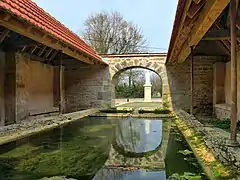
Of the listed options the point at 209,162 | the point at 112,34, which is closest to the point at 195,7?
the point at 209,162

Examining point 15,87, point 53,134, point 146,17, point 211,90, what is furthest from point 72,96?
point 146,17

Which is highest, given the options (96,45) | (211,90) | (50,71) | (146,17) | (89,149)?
(146,17)

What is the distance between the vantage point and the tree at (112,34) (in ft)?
63.4

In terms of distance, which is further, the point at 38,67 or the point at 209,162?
the point at 38,67

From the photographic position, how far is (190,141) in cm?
390

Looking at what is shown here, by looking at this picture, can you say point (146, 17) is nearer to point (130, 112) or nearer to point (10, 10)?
point (130, 112)

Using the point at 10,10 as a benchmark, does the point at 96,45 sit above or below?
above

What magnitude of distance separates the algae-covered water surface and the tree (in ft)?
47.2

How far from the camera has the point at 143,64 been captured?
11.0 m

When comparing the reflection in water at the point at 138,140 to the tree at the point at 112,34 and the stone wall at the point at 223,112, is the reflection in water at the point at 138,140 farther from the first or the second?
the tree at the point at 112,34

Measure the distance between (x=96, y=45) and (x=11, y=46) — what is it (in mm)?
12501

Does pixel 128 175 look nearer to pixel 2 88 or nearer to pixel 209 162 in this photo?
pixel 209 162

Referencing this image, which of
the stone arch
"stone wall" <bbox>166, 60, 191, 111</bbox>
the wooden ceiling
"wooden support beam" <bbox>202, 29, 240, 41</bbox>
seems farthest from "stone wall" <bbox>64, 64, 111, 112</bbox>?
Result: "wooden support beam" <bbox>202, 29, 240, 41</bbox>

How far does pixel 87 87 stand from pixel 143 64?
2.39 m
